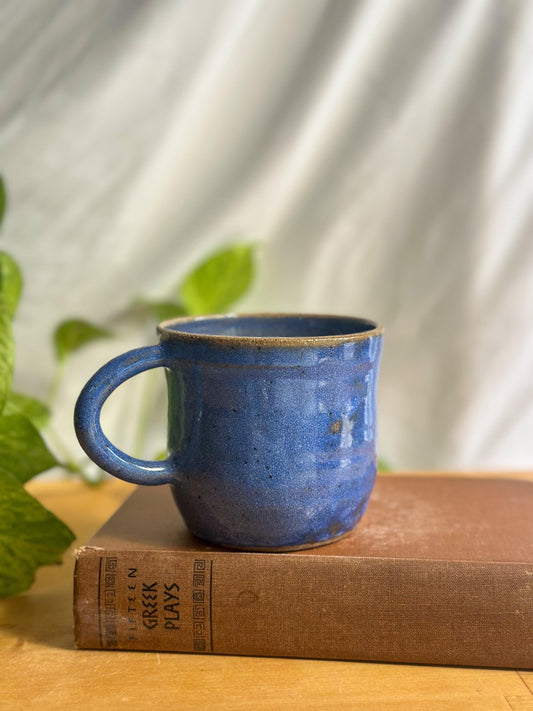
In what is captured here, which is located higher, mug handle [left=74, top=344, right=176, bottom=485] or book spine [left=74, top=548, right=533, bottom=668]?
mug handle [left=74, top=344, right=176, bottom=485]

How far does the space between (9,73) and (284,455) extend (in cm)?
65

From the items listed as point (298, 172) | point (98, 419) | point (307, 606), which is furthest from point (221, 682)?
point (298, 172)

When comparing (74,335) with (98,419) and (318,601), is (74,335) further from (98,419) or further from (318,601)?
(318,601)

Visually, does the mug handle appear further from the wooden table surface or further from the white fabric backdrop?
the white fabric backdrop

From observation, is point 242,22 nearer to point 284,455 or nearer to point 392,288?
point 392,288

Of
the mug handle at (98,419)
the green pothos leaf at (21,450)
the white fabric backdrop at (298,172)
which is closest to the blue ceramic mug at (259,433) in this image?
the mug handle at (98,419)

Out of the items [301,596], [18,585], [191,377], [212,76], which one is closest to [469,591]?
[301,596]

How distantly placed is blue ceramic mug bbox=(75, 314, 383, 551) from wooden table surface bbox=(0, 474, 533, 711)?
86 mm

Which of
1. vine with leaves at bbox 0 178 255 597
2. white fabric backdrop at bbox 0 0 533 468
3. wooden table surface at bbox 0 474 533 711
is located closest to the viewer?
wooden table surface at bbox 0 474 533 711

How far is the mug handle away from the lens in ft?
1.71

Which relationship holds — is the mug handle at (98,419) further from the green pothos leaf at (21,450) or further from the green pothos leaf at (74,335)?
the green pothos leaf at (74,335)

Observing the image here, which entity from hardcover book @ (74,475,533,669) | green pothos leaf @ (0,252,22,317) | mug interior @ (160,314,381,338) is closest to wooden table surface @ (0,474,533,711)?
hardcover book @ (74,475,533,669)

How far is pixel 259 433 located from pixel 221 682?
0.17 meters

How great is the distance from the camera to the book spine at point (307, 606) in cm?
49
